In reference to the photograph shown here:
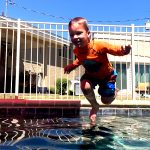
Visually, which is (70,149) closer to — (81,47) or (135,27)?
(81,47)

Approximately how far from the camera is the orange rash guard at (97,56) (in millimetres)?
4516

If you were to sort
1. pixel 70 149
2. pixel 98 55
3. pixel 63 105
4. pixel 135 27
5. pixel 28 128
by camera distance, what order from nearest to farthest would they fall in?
pixel 70 149, pixel 28 128, pixel 98 55, pixel 63 105, pixel 135 27

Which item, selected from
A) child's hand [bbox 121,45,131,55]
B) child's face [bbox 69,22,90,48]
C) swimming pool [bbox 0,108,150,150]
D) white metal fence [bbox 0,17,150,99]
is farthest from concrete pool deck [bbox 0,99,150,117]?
child's hand [bbox 121,45,131,55]

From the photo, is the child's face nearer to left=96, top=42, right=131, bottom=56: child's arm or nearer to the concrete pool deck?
left=96, top=42, right=131, bottom=56: child's arm

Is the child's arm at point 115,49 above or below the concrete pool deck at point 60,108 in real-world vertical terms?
above

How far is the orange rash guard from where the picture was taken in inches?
178

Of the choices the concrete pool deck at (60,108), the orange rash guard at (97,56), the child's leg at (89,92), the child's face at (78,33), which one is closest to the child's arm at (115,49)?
the orange rash guard at (97,56)

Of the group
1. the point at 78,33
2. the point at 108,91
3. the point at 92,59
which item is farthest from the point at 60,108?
the point at 78,33

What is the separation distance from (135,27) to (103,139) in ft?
17.5

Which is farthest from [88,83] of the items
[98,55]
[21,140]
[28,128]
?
[21,140]

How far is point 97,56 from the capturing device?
4.63 m

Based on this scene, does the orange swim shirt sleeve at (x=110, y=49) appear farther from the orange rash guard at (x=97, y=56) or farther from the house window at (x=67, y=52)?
the house window at (x=67, y=52)

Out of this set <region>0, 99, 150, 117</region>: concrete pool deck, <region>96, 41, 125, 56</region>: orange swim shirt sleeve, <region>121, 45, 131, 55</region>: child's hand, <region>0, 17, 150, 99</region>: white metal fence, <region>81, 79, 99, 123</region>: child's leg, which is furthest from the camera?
<region>0, 17, 150, 99</region>: white metal fence

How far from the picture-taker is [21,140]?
3.35 meters
